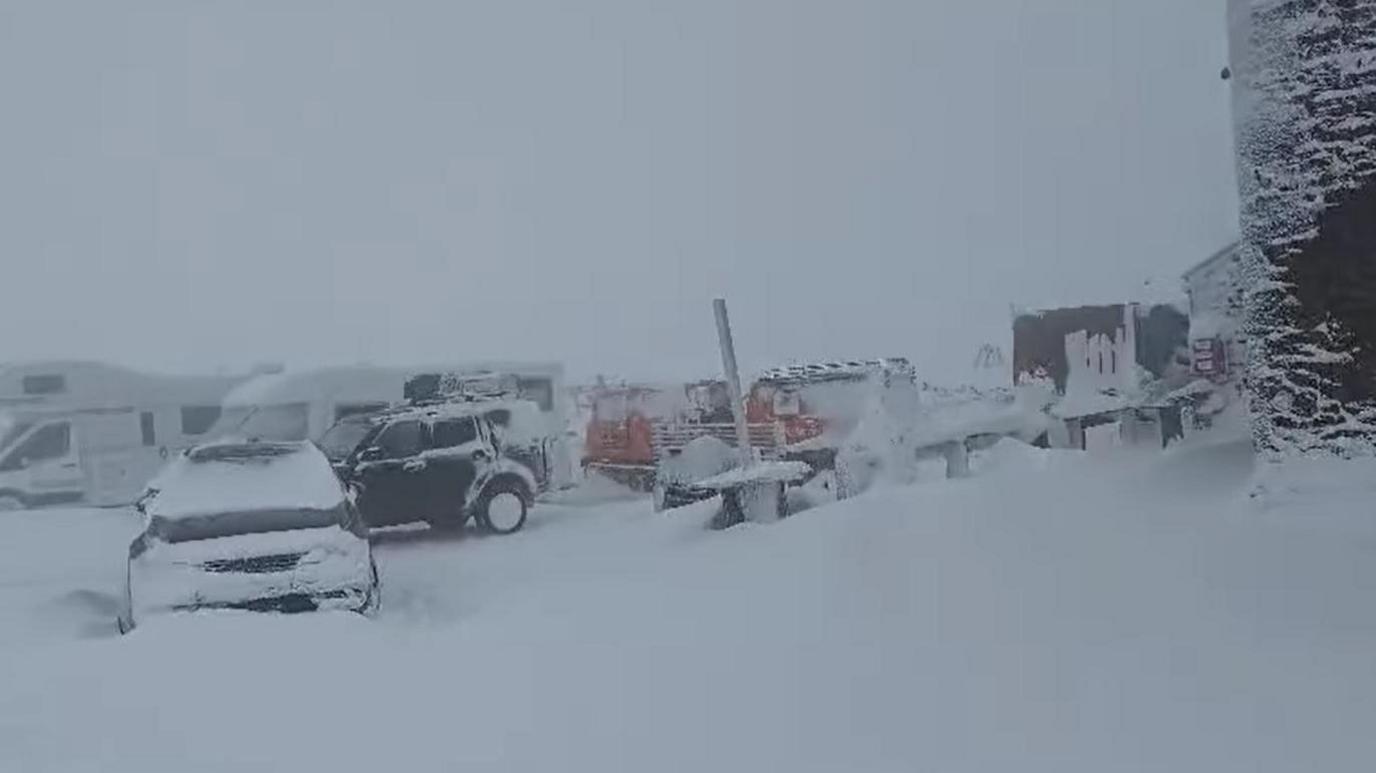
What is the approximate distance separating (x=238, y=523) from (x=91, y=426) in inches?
22.0

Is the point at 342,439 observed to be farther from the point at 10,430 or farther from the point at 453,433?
the point at 10,430

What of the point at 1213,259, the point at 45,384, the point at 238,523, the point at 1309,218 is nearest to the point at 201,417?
the point at 238,523

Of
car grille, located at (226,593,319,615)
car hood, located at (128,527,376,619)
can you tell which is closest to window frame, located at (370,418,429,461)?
car hood, located at (128,527,376,619)

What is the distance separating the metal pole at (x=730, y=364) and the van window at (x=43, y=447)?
2.18m

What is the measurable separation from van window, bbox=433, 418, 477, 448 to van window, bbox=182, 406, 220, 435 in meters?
0.77

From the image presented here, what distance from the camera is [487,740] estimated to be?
3057 millimetres

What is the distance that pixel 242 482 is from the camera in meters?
4.00

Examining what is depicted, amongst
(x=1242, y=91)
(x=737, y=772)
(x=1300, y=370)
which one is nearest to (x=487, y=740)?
(x=737, y=772)

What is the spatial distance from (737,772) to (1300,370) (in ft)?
7.41

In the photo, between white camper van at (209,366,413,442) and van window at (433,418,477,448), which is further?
van window at (433,418,477,448)

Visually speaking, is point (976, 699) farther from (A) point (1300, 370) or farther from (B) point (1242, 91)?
(B) point (1242, 91)

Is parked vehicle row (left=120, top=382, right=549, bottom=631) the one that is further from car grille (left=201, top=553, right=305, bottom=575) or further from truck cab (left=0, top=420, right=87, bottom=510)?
truck cab (left=0, top=420, right=87, bottom=510)

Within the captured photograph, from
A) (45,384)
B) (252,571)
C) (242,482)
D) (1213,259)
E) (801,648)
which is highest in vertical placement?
(1213,259)

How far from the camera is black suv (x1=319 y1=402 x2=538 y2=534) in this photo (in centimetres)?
430
